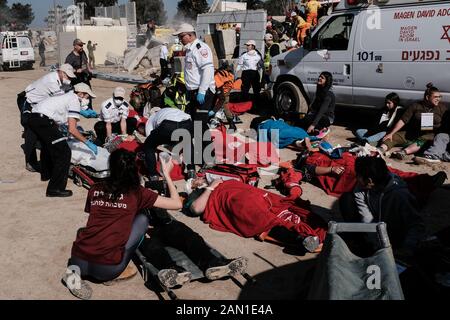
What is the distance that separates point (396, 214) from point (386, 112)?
14.9ft

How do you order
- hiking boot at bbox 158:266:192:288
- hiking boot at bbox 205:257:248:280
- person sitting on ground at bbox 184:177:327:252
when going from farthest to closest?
person sitting on ground at bbox 184:177:327:252 → hiking boot at bbox 205:257:248:280 → hiking boot at bbox 158:266:192:288

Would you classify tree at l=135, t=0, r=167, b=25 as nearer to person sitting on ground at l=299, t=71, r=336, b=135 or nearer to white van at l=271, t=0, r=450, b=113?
white van at l=271, t=0, r=450, b=113

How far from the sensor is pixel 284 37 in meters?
18.2

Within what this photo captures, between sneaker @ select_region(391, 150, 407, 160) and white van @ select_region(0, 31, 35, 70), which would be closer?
sneaker @ select_region(391, 150, 407, 160)

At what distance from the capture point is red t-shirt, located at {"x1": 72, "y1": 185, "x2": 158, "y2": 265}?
3809 millimetres

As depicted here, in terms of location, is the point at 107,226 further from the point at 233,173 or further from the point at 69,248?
the point at 233,173

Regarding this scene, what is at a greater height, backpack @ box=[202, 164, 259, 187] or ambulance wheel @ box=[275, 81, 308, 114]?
ambulance wheel @ box=[275, 81, 308, 114]

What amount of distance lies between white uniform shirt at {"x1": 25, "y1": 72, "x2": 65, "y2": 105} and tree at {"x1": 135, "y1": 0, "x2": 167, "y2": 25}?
52.9 meters

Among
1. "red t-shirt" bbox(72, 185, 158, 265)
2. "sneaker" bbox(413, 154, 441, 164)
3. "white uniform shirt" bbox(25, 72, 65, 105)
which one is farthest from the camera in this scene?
"sneaker" bbox(413, 154, 441, 164)

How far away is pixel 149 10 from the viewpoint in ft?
190

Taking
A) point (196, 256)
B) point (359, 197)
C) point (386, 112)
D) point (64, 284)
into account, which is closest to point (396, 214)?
point (359, 197)

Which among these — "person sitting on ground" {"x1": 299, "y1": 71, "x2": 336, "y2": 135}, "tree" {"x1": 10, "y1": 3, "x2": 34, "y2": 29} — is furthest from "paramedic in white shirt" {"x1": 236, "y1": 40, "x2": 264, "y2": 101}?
"tree" {"x1": 10, "y1": 3, "x2": 34, "y2": 29}

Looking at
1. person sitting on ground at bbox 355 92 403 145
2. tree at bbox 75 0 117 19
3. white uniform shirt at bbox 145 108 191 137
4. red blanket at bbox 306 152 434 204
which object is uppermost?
tree at bbox 75 0 117 19

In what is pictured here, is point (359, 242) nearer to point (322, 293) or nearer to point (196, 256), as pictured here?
point (196, 256)
